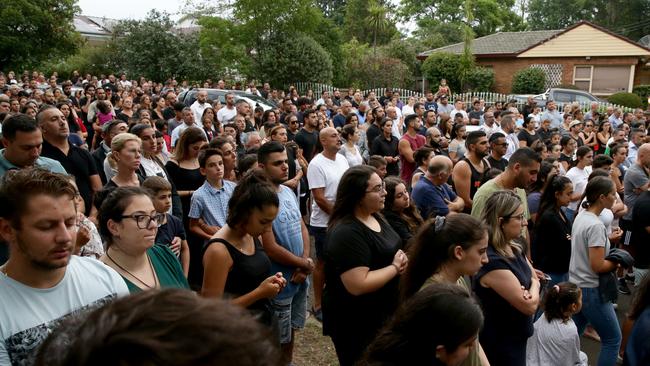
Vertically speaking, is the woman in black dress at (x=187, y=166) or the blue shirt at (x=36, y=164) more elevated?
the blue shirt at (x=36, y=164)

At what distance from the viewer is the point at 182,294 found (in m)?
0.95

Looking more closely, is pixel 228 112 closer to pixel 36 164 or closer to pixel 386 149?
pixel 386 149

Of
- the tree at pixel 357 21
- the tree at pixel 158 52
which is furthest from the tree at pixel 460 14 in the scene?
the tree at pixel 158 52

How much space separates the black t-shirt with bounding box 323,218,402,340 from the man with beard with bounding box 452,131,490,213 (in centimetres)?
282

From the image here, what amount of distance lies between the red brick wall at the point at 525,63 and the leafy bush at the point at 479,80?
1.41 metres

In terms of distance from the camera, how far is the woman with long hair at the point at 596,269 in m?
4.68

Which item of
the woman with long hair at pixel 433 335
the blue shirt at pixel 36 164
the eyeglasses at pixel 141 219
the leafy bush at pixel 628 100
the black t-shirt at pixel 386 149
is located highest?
the blue shirt at pixel 36 164

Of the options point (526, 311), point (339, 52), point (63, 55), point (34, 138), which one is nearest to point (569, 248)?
point (526, 311)

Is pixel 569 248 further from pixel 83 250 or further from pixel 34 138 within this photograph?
pixel 34 138

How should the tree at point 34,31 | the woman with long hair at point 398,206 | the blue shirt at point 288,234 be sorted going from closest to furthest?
the blue shirt at point 288,234, the woman with long hair at point 398,206, the tree at point 34,31

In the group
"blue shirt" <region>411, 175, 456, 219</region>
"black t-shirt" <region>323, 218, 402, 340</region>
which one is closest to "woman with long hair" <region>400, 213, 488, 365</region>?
"black t-shirt" <region>323, 218, 402, 340</region>

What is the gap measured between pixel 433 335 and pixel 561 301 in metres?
2.44

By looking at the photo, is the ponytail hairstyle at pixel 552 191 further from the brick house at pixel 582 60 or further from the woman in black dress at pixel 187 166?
the brick house at pixel 582 60

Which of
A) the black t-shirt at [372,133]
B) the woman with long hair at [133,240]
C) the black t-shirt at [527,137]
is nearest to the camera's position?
the woman with long hair at [133,240]
